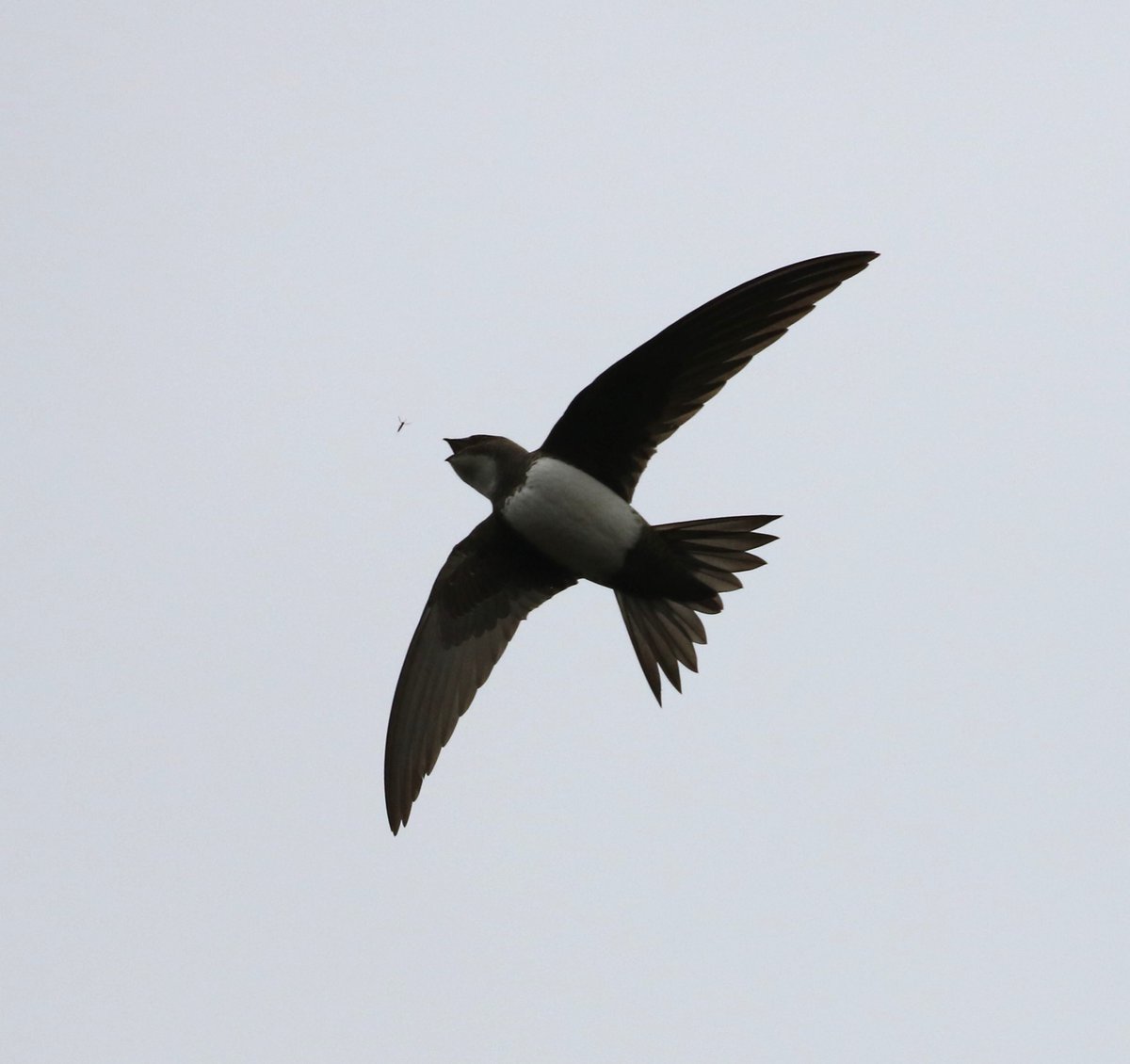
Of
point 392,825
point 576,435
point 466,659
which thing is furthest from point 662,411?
point 392,825

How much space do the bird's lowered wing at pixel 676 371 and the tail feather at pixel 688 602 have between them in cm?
31

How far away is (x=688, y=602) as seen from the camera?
608 centimetres

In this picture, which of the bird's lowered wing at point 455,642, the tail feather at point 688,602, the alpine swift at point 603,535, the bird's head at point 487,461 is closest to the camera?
the alpine swift at point 603,535

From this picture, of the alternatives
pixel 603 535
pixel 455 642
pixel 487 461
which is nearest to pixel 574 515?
pixel 603 535

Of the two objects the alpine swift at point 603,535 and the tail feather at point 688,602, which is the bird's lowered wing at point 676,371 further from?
the tail feather at point 688,602

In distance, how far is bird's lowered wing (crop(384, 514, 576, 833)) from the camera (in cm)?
640

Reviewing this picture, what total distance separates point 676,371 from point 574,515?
1.95 feet

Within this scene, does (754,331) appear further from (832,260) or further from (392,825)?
(392,825)

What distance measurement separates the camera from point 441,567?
646 centimetres

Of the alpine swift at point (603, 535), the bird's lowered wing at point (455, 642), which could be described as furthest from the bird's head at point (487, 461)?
the bird's lowered wing at point (455, 642)

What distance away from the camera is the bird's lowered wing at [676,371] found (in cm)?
563

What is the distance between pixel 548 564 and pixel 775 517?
0.91 meters

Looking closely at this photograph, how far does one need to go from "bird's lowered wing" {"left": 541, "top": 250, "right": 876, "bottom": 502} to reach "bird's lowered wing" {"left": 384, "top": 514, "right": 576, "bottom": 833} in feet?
1.74

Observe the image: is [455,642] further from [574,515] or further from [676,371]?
[676,371]
